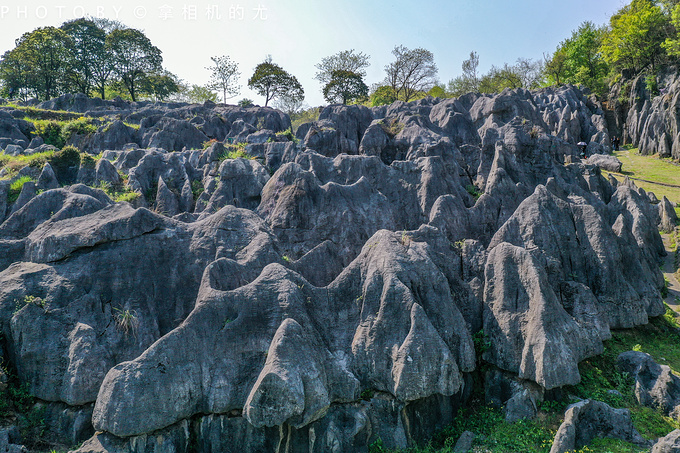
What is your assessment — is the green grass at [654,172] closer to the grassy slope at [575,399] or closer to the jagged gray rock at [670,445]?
the grassy slope at [575,399]

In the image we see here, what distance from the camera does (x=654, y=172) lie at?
36.9 m

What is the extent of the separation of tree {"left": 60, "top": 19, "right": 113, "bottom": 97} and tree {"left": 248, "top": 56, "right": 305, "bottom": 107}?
2270 cm

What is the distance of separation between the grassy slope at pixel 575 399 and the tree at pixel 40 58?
67741 millimetres

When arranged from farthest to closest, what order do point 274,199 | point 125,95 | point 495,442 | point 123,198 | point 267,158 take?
point 125,95
point 267,158
point 123,198
point 274,199
point 495,442

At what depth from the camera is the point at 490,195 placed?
17562 millimetres

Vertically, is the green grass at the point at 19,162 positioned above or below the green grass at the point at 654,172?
below

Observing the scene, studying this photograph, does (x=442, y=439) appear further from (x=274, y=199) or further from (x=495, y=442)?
(x=274, y=199)

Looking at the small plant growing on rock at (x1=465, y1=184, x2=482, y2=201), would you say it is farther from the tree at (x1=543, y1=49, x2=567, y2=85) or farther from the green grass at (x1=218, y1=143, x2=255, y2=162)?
the tree at (x1=543, y1=49, x2=567, y2=85)

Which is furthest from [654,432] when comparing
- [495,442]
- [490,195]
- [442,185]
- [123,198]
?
[123,198]

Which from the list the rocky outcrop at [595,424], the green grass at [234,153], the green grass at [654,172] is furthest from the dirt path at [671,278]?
the green grass at [234,153]

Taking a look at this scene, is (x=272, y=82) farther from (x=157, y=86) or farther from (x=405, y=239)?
(x=405, y=239)

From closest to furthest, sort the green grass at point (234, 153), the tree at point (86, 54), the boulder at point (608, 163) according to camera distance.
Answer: the green grass at point (234, 153) → the boulder at point (608, 163) → the tree at point (86, 54)

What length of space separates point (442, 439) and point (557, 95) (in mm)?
56246

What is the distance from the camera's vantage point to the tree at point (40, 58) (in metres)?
54.8
